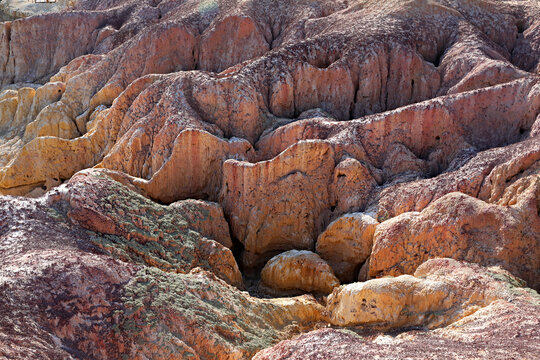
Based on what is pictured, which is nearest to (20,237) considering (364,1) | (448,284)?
(448,284)

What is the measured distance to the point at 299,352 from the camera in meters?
7.02

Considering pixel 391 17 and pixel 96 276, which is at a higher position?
pixel 391 17

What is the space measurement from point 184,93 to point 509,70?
32.6 ft

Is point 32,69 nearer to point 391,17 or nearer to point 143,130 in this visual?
point 143,130

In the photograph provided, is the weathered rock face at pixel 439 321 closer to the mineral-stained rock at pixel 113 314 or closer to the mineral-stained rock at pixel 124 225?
the mineral-stained rock at pixel 113 314

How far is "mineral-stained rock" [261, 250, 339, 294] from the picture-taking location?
1184 centimetres

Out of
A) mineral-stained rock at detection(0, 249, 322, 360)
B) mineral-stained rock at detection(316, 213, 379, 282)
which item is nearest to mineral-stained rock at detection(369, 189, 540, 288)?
mineral-stained rock at detection(316, 213, 379, 282)

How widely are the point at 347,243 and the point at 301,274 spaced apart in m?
1.43

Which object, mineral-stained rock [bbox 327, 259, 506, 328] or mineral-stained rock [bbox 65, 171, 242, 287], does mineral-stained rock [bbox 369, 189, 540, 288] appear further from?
mineral-stained rock [bbox 65, 171, 242, 287]

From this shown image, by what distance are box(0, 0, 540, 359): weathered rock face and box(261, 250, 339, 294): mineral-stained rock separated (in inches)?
1.5

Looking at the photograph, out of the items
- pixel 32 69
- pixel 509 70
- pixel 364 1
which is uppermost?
pixel 364 1

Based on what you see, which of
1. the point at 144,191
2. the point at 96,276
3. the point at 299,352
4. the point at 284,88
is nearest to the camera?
the point at 299,352

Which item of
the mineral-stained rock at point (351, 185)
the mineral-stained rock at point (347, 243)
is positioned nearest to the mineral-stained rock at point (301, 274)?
the mineral-stained rock at point (347, 243)

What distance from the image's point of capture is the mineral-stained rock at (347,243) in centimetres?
1223
